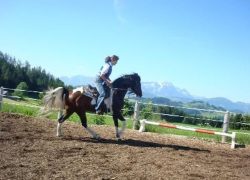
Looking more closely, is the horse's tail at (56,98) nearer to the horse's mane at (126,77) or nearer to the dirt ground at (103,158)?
the dirt ground at (103,158)

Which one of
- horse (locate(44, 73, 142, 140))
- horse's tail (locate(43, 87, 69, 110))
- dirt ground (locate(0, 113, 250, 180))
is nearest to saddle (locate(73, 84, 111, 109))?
horse (locate(44, 73, 142, 140))

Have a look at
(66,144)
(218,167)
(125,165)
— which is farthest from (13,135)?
(218,167)

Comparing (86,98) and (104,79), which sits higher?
(104,79)

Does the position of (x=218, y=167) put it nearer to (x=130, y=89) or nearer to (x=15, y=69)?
(x=130, y=89)

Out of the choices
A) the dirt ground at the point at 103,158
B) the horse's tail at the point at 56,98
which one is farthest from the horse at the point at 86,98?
the dirt ground at the point at 103,158

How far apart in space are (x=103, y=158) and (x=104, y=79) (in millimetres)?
3380

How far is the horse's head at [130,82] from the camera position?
12.1 meters

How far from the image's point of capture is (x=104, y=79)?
1183 centimetres

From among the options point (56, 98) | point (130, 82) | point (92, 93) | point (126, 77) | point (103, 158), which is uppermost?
point (126, 77)

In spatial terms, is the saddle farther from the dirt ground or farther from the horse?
the dirt ground

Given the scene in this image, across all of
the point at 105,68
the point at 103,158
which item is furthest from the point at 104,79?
the point at 103,158

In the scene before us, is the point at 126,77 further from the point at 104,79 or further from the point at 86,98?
the point at 86,98

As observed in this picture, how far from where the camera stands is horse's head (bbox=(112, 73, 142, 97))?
39.8 feet

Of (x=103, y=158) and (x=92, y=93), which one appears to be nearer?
(x=103, y=158)
